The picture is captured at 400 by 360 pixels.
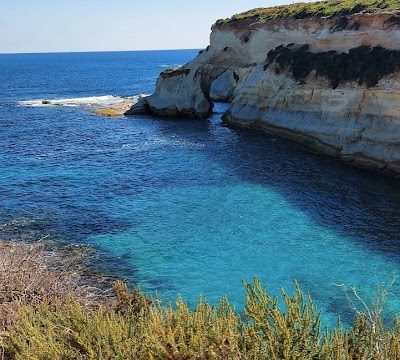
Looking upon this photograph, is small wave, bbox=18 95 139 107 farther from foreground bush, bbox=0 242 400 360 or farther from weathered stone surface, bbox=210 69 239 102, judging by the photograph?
foreground bush, bbox=0 242 400 360

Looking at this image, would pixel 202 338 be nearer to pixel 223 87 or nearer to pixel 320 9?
pixel 320 9

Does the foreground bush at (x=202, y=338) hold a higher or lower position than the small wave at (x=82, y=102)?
lower

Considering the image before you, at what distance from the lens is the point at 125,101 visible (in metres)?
80.3

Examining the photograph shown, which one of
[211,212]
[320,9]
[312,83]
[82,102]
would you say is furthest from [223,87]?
[211,212]

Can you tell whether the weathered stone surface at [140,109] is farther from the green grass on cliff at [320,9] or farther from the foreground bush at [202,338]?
the foreground bush at [202,338]

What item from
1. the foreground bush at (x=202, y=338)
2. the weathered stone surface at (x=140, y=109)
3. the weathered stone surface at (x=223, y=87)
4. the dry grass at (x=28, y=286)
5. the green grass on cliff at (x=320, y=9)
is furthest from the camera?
the weathered stone surface at (x=223, y=87)

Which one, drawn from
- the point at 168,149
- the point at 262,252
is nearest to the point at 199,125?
the point at 168,149

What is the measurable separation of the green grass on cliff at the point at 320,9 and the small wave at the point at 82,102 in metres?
25.1

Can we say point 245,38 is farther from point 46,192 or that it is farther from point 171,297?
point 171,297

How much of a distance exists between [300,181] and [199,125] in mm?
25162

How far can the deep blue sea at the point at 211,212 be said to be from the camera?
22188 millimetres

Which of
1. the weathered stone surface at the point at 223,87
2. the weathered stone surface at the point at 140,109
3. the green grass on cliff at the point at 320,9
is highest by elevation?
the green grass on cliff at the point at 320,9

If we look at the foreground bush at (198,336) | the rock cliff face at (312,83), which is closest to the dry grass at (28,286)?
the foreground bush at (198,336)

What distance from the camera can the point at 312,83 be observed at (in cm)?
4544
